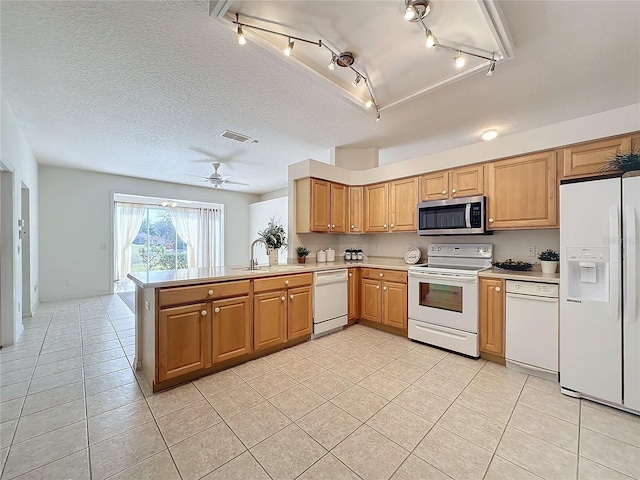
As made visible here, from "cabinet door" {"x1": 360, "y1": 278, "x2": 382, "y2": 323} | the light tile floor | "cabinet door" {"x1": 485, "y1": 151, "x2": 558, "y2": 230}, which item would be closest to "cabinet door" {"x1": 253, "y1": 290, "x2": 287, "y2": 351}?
the light tile floor

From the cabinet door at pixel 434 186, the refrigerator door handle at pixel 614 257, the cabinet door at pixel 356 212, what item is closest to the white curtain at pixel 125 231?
the cabinet door at pixel 356 212

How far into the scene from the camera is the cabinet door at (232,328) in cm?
250

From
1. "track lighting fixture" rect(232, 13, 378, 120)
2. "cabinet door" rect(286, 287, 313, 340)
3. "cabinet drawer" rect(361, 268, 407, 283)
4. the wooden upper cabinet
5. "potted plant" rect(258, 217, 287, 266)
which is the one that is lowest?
"cabinet door" rect(286, 287, 313, 340)

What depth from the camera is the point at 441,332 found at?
10.1 feet

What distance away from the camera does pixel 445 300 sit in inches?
121

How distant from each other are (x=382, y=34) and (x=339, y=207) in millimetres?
2353

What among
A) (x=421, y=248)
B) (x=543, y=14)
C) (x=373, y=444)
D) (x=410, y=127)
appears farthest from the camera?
(x=421, y=248)

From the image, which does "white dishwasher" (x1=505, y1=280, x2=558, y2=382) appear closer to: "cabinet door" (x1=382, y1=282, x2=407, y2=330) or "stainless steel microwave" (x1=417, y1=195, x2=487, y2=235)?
"stainless steel microwave" (x1=417, y1=195, x2=487, y2=235)

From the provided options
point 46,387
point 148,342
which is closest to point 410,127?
point 148,342

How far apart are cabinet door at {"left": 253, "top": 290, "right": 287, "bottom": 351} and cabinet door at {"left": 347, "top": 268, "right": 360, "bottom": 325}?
1.15 meters

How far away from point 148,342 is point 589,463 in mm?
3152

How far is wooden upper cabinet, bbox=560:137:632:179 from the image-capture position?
2336mm

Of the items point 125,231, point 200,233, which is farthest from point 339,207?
point 125,231

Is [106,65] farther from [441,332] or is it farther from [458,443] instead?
[441,332]
